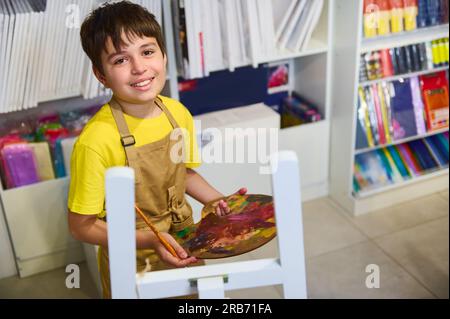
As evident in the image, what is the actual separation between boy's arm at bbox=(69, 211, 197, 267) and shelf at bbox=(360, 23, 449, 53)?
140 cm

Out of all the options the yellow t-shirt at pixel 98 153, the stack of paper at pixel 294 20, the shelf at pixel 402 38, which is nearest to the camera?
A: the yellow t-shirt at pixel 98 153

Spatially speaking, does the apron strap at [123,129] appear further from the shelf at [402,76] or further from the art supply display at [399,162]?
the art supply display at [399,162]

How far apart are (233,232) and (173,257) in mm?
119

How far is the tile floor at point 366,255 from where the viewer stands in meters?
1.79

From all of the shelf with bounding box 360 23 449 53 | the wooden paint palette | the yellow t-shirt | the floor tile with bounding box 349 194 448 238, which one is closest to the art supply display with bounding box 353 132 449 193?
the floor tile with bounding box 349 194 448 238

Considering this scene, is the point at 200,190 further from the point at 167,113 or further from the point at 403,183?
the point at 403,183

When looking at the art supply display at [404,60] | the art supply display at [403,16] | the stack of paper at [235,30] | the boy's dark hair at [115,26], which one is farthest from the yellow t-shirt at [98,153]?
the art supply display at [404,60]

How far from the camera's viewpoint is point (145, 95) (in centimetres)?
103

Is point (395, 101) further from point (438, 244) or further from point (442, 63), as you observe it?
point (438, 244)

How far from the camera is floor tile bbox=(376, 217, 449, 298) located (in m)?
2.13

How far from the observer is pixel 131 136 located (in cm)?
103

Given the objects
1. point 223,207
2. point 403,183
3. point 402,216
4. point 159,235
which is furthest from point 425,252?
point 159,235

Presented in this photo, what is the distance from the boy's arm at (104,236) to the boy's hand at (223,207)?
0.35ft
